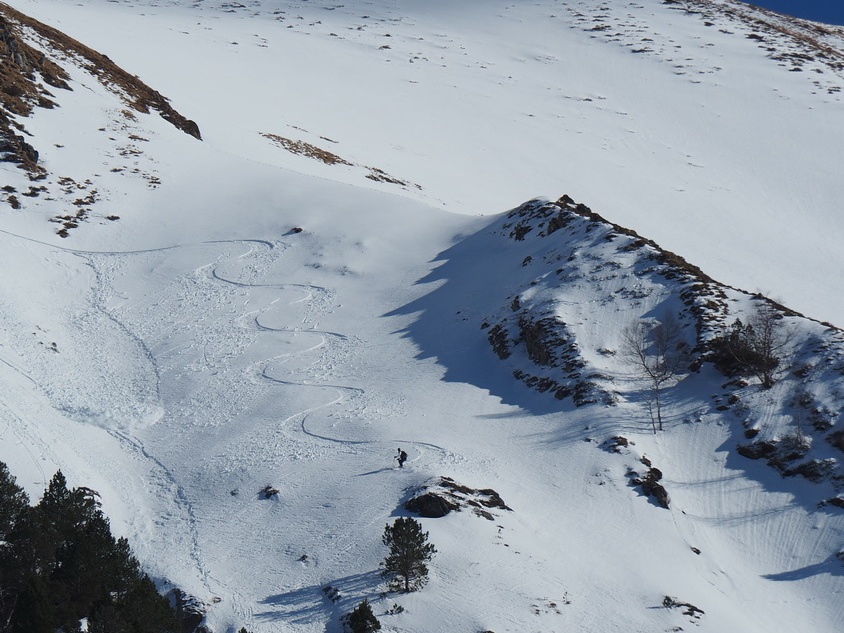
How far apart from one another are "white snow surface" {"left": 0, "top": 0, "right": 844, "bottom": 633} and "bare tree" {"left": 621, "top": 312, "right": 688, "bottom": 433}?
611 mm

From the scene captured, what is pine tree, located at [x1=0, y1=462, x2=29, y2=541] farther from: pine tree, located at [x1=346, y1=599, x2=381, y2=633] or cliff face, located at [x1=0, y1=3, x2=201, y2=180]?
cliff face, located at [x1=0, y1=3, x2=201, y2=180]

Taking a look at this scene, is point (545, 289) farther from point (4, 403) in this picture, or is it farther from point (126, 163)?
point (126, 163)

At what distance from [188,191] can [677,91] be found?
77.4 metres

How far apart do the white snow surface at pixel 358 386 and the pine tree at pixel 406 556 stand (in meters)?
0.37

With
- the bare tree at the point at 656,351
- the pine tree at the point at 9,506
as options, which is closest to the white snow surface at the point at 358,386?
the bare tree at the point at 656,351

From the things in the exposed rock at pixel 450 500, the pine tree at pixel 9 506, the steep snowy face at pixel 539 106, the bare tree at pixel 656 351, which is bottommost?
the steep snowy face at pixel 539 106

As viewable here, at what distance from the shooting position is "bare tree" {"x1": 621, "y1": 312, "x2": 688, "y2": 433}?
2878 centimetres

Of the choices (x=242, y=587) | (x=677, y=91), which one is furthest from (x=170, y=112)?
(x=677, y=91)

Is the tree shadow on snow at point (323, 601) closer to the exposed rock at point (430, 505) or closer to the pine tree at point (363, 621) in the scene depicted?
the pine tree at point (363, 621)

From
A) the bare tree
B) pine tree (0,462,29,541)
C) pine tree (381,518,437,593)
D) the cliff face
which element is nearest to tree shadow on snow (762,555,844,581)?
the bare tree

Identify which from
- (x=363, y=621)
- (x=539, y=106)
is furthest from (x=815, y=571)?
(x=539, y=106)

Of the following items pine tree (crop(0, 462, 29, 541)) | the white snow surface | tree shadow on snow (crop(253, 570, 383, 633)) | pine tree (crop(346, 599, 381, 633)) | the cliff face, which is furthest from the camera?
the cliff face

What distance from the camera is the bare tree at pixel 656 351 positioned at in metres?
28.8

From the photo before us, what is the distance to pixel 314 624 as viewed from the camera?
19703 millimetres
